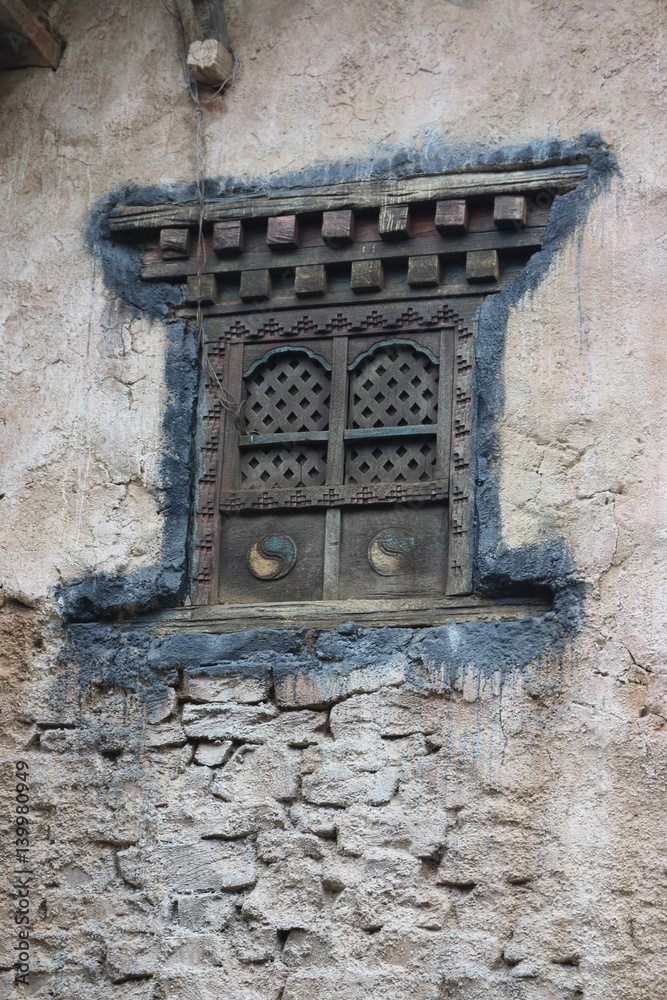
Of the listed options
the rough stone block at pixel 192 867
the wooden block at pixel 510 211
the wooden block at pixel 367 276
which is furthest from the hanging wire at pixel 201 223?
the rough stone block at pixel 192 867

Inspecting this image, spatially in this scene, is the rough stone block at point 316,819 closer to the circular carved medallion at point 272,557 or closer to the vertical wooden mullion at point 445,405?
the circular carved medallion at point 272,557

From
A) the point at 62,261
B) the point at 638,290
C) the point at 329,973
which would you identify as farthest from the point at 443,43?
the point at 329,973

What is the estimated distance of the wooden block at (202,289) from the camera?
199 inches

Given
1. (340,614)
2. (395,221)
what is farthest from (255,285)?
(340,614)

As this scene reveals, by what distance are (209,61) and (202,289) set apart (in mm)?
806

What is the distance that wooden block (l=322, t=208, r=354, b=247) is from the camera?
16.1 ft

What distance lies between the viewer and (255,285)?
5.02 meters

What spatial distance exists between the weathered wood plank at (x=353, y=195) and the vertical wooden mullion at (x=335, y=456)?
485 millimetres

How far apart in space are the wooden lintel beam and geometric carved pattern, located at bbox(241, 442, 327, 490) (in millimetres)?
1713

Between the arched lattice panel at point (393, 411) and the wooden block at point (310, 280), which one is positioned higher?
the wooden block at point (310, 280)

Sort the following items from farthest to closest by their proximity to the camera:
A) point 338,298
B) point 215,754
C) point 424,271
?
point 338,298 < point 424,271 < point 215,754

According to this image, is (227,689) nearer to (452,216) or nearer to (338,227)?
(338,227)

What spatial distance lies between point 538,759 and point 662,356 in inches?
50.5

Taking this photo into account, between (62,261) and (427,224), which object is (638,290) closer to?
(427,224)
